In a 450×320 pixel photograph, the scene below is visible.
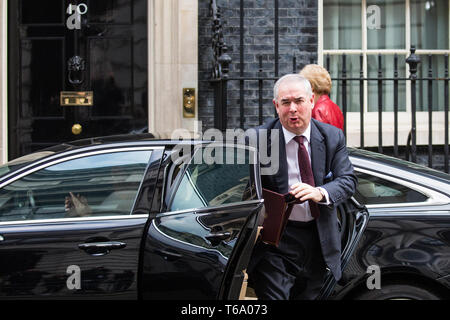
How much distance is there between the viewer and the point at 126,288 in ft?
10.7

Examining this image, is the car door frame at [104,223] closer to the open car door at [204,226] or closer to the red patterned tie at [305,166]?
the open car door at [204,226]

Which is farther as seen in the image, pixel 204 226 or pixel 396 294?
pixel 396 294

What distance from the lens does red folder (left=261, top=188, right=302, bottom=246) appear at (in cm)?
323

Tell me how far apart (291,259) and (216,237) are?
0.43 meters

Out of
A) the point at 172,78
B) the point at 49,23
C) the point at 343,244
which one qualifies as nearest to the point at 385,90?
the point at 172,78

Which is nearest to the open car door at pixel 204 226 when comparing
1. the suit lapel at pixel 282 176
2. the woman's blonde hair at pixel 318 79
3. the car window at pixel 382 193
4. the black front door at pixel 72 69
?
the suit lapel at pixel 282 176

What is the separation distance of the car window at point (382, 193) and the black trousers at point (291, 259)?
1.57 ft

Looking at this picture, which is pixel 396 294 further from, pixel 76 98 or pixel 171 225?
pixel 76 98

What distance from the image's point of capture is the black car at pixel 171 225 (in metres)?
3.26

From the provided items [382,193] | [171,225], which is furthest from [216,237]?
[382,193]

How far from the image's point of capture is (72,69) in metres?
7.40

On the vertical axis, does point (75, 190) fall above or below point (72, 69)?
below
